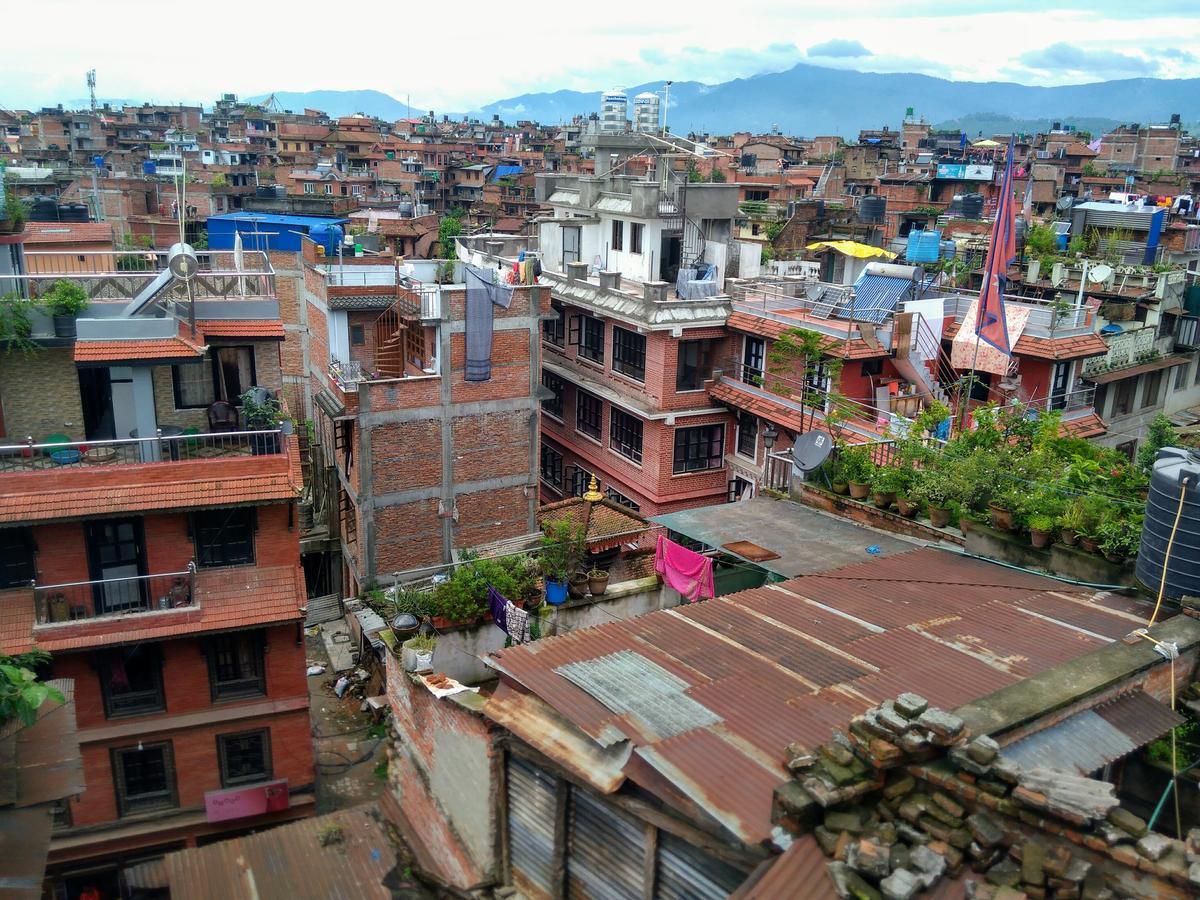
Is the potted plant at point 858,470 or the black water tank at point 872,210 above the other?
the black water tank at point 872,210

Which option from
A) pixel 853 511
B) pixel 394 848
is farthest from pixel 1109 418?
pixel 394 848

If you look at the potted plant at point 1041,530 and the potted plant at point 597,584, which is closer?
the potted plant at point 1041,530

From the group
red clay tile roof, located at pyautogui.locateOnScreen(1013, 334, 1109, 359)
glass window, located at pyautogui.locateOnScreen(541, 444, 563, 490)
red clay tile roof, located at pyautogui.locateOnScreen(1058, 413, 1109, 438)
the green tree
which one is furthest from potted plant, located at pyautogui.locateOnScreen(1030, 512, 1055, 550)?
glass window, located at pyautogui.locateOnScreen(541, 444, 563, 490)

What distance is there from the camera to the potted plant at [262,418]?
63.7 ft

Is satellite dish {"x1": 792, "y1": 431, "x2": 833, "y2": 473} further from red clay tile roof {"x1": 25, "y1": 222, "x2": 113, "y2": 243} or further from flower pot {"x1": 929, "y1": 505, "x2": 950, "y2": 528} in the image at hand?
red clay tile roof {"x1": 25, "y1": 222, "x2": 113, "y2": 243}

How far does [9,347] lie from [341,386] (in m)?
9.73

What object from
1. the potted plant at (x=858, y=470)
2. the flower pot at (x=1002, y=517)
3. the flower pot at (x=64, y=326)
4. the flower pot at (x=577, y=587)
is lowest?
the flower pot at (x=577, y=587)

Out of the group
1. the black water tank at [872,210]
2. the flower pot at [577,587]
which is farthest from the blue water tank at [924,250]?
the flower pot at [577,587]

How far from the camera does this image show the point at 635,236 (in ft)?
125

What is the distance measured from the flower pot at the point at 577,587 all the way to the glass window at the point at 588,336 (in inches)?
846

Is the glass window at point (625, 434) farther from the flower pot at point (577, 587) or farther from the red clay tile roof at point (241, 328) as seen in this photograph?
the flower pot at point (577, 587)

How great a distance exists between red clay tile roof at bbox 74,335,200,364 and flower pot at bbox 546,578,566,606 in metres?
9.17

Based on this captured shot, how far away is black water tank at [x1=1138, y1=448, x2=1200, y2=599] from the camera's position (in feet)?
36.3

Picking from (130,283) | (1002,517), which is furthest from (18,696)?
(1002,517)
